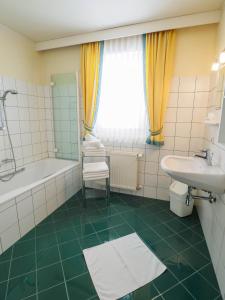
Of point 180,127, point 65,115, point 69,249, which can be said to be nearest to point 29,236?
point 69,249

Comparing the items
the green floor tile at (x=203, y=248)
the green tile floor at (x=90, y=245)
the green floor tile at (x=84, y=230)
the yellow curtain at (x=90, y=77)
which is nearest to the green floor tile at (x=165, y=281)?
the green tile floor at (x=90, y=245)

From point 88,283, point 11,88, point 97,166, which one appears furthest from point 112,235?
point 11,88

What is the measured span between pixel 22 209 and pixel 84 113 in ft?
4.87

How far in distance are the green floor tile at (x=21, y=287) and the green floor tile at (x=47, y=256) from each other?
110 mm

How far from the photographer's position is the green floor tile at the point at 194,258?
1384 mm

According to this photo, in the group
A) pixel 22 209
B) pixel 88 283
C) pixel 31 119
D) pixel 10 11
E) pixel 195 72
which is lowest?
pixel 88 283

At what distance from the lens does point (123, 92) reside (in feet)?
7.36

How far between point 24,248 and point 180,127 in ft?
7.13

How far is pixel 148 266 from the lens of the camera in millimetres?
1357

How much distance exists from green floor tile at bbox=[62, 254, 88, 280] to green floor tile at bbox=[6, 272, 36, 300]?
237mm

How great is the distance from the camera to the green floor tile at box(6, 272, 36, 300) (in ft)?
3.76

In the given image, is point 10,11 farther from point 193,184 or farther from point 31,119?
point 193,184

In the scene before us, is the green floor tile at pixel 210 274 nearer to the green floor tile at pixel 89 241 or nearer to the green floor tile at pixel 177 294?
the green floor tile at pixel 177 294

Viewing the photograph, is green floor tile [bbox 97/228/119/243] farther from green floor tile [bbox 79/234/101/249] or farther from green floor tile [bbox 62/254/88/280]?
green floor tile [bbox 62/254/88/280]
